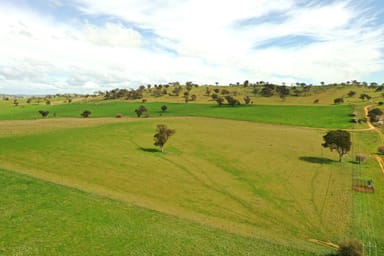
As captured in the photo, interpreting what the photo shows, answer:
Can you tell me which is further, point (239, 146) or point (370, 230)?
point (239, 146)

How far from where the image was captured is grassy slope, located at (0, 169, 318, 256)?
2430 centimetres

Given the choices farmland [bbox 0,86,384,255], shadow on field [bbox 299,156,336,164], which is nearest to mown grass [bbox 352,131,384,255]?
farmland [bbox 0,86,384,255]

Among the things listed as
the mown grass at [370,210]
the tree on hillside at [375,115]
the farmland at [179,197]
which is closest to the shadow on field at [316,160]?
the farmland at [179,197]

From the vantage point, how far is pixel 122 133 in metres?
83.8

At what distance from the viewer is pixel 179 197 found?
1519 inches

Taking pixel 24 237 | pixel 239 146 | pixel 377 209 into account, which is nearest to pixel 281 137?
pixel 239 146

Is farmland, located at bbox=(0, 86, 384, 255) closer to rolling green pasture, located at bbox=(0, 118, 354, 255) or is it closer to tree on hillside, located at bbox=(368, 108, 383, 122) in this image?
rolling green pasture, located at bbox=(0, 118, 354, 255)

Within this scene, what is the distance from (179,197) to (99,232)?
13762mm

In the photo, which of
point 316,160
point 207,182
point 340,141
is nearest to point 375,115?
point 340,141

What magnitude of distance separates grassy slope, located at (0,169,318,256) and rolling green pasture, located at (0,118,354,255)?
0.71 ft

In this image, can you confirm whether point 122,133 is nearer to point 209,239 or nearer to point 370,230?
point 209,239

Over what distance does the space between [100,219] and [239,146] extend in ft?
152

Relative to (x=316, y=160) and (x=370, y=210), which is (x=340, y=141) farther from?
(x=370, y=210)

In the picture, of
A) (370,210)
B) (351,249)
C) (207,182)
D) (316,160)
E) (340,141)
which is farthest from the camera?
(316,160)
